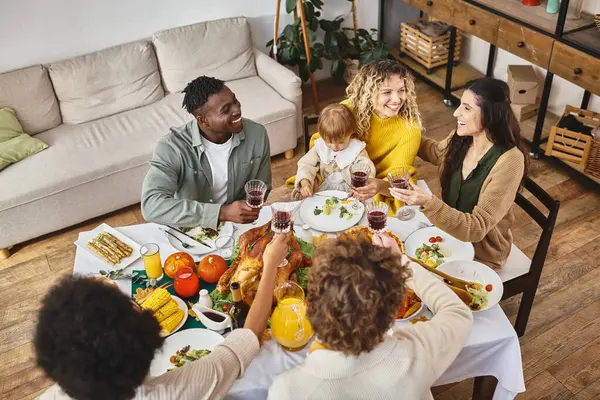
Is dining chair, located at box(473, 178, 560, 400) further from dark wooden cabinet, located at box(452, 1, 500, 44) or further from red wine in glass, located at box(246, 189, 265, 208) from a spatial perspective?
dark wooden cabinet, located at box(452, 1, 500, 44)

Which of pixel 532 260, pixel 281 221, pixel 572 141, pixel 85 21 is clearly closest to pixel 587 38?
pixel 572 141

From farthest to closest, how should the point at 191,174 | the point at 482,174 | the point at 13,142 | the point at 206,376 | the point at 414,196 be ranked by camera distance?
the point at 13,142
the point at 191,174
the point at 482,174
the point at 414,196
the point at 206,376

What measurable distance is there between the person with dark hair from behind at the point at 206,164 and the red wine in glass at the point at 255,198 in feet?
0.09

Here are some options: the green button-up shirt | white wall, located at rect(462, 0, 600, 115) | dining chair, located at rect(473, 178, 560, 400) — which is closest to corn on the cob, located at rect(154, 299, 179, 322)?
the green button-up shirt

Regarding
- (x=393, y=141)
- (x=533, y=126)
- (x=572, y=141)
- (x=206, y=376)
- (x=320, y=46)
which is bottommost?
(x=533, y=126)

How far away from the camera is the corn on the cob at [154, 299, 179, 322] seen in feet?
6.07

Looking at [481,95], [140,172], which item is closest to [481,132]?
[481,95]

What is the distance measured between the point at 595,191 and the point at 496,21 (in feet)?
3.98

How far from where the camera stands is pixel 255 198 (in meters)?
2.19

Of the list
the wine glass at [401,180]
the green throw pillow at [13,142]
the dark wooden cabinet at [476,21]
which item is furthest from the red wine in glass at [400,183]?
the green throw pillow at [13,142]

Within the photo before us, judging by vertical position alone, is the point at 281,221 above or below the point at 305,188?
above

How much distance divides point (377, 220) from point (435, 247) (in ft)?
0.90

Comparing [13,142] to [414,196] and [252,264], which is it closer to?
[252,264]

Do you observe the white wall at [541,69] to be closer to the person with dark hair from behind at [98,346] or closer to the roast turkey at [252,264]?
the roast turkey at [252,264]
